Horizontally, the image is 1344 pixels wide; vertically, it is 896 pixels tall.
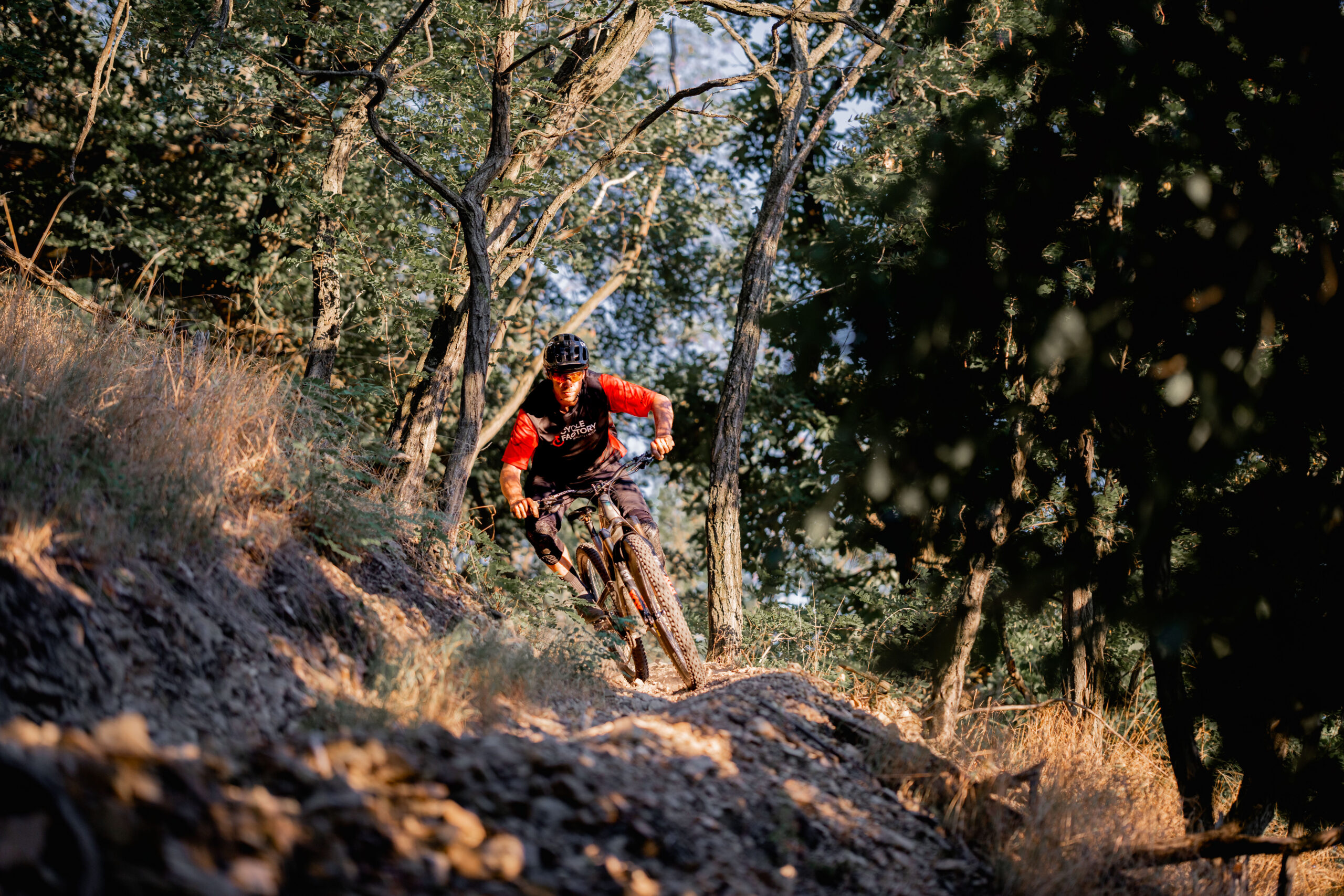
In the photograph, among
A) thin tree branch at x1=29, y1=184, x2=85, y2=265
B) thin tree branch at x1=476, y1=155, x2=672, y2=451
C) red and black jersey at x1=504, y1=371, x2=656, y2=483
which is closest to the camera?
thin tree branch at x1=29, y1=184, x2=85, y2=265

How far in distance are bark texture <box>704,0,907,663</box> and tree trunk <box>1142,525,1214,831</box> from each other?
10.7 feet

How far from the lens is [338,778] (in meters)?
2.55

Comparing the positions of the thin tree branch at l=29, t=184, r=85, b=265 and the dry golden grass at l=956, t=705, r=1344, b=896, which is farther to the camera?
the thin tree branch at l=29, t=184, r=85, b=265

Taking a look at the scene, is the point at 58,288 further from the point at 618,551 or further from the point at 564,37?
the point at 618,551

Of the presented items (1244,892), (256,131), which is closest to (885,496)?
(1244,892)

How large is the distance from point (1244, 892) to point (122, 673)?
5207mm

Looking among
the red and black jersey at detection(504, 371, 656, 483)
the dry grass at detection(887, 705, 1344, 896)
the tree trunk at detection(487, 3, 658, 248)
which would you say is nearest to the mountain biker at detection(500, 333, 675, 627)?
the red and black jersey at detection(504, 371, 656, 483)

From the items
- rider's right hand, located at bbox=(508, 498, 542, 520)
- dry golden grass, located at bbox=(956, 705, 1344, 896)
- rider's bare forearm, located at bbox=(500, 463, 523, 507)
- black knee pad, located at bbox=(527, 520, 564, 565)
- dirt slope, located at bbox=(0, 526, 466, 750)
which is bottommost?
dry golden grass, located at bbox=(956, 705, 1344, 896)

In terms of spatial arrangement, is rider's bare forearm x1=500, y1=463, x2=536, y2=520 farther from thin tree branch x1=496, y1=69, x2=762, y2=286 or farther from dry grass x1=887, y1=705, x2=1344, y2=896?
dry grass x1=887, y1=705, x2=1344, y2=896

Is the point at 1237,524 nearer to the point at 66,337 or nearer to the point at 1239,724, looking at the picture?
the point at 1239,724

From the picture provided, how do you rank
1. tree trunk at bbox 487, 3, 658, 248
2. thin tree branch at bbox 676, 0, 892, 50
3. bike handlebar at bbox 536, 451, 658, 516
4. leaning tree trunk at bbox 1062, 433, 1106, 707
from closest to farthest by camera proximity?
leaning tree trunk at bbox 1062, 433, 1106, 707 < bike handlebar at bbox 536, 451, 658, 516 < thin tree branch at bbox 676, 0, 892, 50 < tree trunk at bbox 487, 3, 658, 248

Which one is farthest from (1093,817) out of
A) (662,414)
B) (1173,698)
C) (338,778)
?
(662,414)

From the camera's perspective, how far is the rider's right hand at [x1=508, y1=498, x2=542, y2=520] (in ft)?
20.6

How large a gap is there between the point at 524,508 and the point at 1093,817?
3.81 metres
